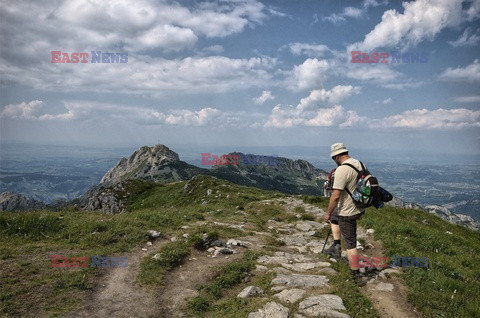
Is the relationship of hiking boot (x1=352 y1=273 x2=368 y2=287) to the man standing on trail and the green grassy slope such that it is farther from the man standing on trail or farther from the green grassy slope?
the green grassy slope

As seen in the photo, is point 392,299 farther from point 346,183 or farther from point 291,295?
point 346,183

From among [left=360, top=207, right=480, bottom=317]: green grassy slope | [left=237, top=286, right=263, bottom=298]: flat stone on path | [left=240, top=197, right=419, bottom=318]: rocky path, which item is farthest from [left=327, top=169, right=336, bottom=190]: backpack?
[left=237, top=286, right=263, bottom=298]: flat stone on path

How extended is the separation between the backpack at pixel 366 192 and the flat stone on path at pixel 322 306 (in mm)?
3034

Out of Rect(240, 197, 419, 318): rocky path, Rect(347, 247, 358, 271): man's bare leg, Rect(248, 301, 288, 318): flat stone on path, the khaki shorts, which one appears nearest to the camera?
Rect(248, 301, 288, 318): flat stone on path

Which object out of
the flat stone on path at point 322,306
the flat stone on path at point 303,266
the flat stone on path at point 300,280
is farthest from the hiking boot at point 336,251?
the flat stone on path at point 322,306

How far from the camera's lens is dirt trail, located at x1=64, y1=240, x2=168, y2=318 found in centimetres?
750

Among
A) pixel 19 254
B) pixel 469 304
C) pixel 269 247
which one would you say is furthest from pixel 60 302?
pixel 469 304

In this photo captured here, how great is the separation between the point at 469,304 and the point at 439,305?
78 centimetres

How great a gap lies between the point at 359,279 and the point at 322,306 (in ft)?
8.18

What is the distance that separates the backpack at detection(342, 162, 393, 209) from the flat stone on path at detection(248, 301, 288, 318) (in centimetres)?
408

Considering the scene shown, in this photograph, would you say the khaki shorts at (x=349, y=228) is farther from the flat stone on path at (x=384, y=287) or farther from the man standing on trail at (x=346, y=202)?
the flat stone on path at (x=384, y=287)

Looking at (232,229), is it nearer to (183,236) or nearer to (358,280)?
(183,236)

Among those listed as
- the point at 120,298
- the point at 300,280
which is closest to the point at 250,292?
the point at 300,280

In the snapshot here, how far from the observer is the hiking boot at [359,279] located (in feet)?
30.1
